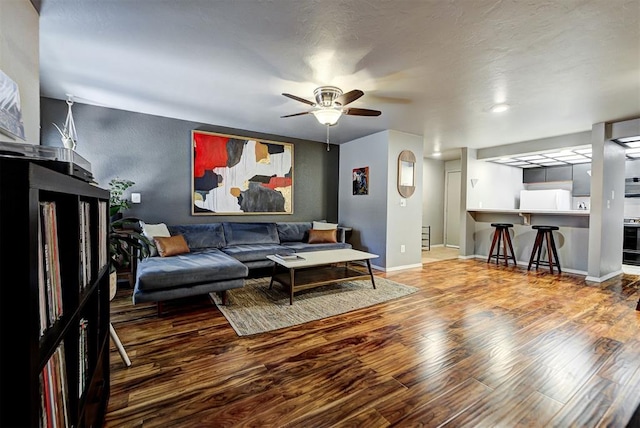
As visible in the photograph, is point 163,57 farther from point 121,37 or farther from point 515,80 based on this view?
point 515,80

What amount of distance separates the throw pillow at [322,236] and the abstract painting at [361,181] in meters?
0.93

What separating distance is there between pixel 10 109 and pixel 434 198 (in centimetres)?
772

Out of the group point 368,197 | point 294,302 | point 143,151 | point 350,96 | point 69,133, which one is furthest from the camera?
point 368,197

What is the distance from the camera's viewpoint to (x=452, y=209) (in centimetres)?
Answer: 767

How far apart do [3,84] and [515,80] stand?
3814 millimetres

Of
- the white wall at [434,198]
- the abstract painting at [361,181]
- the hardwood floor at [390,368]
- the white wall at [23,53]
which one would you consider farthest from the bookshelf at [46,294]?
the white wall at [434,198]

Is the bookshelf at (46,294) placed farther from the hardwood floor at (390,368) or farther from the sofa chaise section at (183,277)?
the sofa chaise section at (183,277)

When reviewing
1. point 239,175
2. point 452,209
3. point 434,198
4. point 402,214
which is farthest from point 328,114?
point 452,209

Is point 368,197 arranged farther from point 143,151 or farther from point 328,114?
point 143,151

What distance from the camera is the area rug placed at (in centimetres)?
267

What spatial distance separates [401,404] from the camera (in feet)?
5.27

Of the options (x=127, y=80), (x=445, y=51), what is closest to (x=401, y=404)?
(x=445, y=51)

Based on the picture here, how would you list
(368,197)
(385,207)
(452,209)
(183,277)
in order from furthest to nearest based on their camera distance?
(452,209) → (368,197) → (385,207) → (183,277)

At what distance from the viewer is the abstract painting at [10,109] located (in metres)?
1.50
